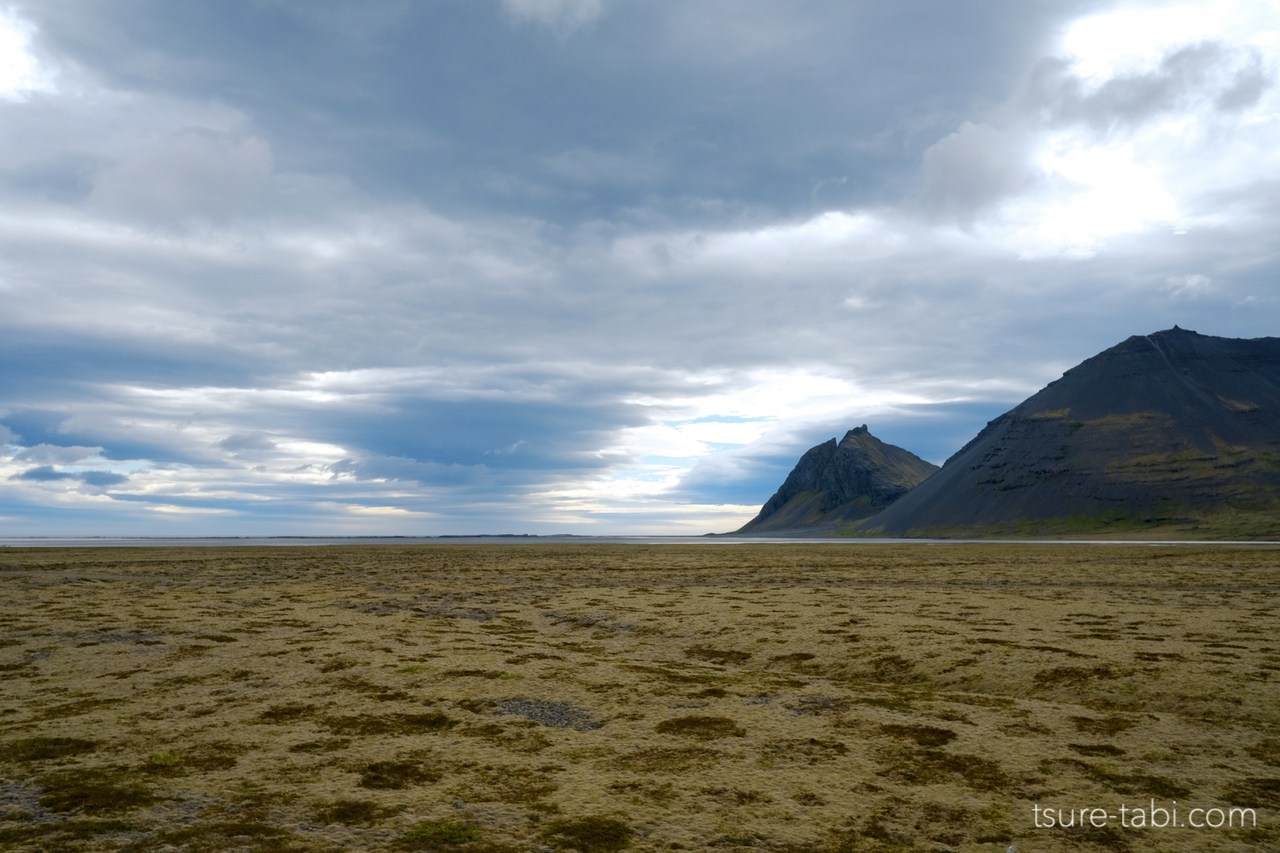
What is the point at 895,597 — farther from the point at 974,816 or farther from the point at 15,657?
the point at 15,657

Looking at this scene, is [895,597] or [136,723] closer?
[136,723]

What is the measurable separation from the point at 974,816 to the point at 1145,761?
11.8ft

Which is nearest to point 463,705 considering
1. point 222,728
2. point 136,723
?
point 222,728

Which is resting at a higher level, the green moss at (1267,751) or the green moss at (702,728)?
the green moss at (702,728)

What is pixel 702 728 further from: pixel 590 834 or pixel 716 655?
pixel 716 655

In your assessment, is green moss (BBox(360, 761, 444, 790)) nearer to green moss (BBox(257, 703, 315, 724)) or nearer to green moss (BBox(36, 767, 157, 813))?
green moss (BBox(36, 767, 157, 813))

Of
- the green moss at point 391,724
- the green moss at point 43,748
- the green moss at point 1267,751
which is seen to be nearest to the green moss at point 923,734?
the green moss at point 1267,751

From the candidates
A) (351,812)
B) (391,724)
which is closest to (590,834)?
(351,812)

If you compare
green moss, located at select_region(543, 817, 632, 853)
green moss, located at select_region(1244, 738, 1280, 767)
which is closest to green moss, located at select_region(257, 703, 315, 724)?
green moss, located at select_region(543, 817, 632, 853)

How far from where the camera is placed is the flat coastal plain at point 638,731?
24.5ft

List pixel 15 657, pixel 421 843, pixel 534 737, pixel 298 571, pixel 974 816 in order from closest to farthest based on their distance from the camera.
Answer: pixel 421 843
pixel 974 816
pixel 534 737
pixel 15 657
pixel 298 571

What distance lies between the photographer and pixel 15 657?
55.3 feet

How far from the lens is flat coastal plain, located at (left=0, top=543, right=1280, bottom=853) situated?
Answer: 24.5 ft

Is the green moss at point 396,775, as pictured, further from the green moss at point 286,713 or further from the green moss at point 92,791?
the green moss at point 286,713
